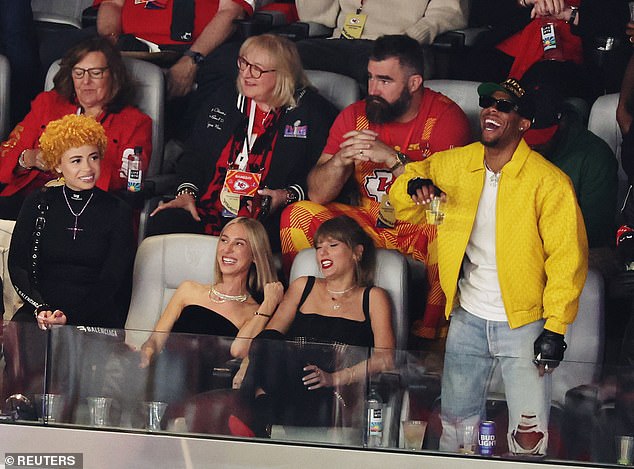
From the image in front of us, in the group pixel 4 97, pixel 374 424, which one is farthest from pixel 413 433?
pixel 4 97

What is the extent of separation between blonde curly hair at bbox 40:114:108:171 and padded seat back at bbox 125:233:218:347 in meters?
0.43

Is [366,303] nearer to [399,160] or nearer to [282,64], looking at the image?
[399,160]

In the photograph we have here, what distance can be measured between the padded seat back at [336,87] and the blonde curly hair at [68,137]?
3.34ft

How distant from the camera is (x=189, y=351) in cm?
497

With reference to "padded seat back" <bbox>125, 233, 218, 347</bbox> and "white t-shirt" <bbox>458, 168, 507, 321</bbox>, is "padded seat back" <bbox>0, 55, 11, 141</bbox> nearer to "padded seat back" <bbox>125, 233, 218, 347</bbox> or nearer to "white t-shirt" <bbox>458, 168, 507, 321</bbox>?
"padded seat back" <bbox>125, 233, 218, 347</bbox>

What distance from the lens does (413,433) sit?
4.82 metres

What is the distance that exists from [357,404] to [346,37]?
8.10 ft

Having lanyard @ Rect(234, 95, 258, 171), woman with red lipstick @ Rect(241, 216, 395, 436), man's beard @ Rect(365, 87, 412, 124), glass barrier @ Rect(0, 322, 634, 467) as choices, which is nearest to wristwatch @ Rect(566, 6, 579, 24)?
man's beard @ Rect(365, 87, 412, 124)

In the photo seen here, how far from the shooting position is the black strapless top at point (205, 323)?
5.58 meters

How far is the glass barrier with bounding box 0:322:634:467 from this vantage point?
186 inches

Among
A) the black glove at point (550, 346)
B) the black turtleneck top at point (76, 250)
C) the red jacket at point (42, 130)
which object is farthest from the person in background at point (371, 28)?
the black glove at point (550, 346)

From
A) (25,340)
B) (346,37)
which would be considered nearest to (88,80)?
(346,37)

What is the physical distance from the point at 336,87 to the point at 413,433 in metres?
2.01

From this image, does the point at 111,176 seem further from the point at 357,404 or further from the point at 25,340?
the point at 357,404
